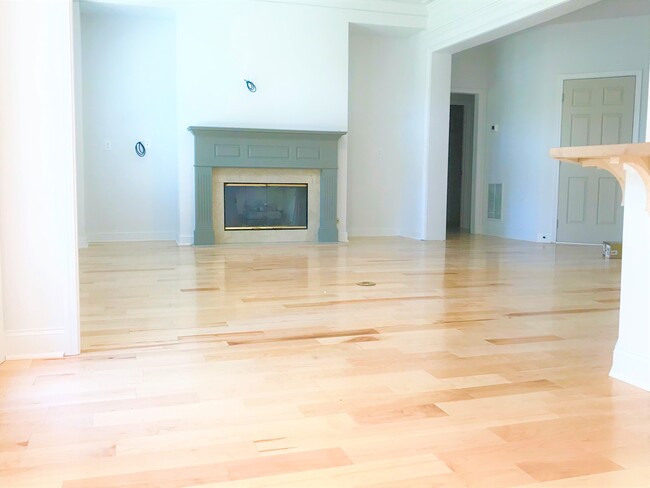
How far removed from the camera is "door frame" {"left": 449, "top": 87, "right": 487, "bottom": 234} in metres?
8.35

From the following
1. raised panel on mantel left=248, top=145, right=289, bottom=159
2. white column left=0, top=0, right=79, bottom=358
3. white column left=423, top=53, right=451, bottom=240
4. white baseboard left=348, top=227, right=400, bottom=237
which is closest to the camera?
white column left=0, top=0, right=79, bottom=358

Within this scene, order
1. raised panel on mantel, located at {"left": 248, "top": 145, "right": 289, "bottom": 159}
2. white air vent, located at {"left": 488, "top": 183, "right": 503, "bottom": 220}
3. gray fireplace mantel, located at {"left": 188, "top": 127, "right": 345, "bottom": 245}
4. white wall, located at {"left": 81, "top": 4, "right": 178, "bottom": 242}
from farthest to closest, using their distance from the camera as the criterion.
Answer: white air vent, located at {"left": 488, "top": 183, "right": 503, "bottom": 220} → white wall, located at {"left": 81, "top": 4, "right": 178, "bottom": 242} → raised panel on mantel, located at {"left": 248, "top": 145, "right": 289, "bottom": 159} → gray fireplace mantel, located at {"left": 188, "top": 127, "right": 345, "bottom": 245}

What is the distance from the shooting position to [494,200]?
8211 millimetres

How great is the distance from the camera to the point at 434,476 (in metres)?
1.39

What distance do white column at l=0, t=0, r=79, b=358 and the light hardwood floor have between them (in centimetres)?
17

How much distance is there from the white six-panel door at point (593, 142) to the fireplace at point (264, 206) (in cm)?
312

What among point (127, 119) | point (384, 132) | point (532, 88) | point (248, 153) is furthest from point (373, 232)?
point (127, 119)

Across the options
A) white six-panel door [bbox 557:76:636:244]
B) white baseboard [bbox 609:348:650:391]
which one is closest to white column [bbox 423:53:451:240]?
white six-panel door [bbox 557:76:636:244]

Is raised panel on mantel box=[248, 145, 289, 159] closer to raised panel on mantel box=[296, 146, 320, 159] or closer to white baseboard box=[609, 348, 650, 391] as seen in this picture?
raised panel on mantel box=[296, 146, 320, 159]

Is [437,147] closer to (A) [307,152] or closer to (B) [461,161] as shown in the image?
(A) [307,152]

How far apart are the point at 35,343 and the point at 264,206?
466 cm

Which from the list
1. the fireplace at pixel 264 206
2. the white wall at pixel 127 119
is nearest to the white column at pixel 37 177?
the fireplace at pixel 264 206

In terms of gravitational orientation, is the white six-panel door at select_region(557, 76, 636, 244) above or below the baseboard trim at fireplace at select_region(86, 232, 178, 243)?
above

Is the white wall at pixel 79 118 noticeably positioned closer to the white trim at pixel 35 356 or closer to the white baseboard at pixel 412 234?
the white baseboard at pixel 412 234
